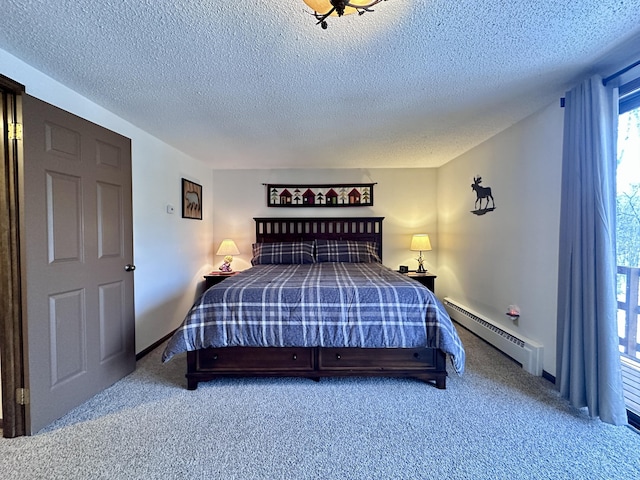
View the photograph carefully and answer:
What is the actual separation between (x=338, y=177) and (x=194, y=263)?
2459 mm

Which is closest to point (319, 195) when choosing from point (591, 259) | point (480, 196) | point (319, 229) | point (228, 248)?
point (319, 229)

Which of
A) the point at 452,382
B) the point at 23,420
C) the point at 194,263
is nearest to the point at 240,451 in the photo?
the point at 23,420

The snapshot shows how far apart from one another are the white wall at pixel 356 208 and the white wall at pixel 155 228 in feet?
2.06

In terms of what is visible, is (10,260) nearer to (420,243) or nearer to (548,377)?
(548,377)

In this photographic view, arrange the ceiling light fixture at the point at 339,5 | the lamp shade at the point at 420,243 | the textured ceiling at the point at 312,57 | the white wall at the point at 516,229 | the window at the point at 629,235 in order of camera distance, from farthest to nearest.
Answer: the lamp shade at the point at 420,243
the white wall at the point at 516,229
the window at the point at 629,235
the textured ceiling at the point at 312,57
the ceiling light fixture at the point at 339,5

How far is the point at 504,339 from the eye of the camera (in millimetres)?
2574

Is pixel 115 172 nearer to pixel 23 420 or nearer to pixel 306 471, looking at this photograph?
pixel 23 420

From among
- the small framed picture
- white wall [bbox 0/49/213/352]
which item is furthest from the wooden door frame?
the small framed picture

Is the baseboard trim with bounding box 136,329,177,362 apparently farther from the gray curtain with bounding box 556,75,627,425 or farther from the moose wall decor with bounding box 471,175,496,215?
the moose wall decor with bounding box 471,175,496,215

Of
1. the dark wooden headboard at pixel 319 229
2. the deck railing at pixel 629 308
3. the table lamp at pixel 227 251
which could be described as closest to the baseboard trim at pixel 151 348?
the table lamp at pixel 227 251

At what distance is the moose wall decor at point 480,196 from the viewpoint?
292 centimetres

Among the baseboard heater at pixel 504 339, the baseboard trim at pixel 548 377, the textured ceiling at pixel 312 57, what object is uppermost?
the textured ceiling at pixel 312 57

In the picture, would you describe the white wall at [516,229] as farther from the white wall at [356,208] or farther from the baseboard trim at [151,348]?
the baseboard trim at [151,348]

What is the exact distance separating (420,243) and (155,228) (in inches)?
132
